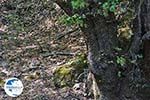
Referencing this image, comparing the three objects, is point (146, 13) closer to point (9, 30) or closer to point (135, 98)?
point (135, 98)

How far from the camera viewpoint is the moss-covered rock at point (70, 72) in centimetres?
638

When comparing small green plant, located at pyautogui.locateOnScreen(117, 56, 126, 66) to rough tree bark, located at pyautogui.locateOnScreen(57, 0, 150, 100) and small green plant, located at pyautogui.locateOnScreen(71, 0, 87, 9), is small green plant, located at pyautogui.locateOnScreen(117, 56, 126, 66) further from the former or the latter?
small green plant, located at pyautogui.locateOnScreen(71, 0, 87, 9)

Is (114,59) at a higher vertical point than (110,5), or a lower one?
lower

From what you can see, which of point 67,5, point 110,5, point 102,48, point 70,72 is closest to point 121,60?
point 102,48

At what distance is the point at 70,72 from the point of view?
6.43 metres

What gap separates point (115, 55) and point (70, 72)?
1717 mm

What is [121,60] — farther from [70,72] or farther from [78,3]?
[70,72]

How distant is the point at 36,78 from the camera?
6715mm

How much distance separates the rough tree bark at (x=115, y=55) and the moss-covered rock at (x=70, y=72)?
1.34 meters

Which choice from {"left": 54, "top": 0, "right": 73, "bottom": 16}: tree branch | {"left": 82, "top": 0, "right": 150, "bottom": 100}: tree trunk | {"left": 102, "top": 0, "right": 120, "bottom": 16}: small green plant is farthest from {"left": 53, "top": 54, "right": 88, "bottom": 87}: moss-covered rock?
{"left": 102, "top": 0, "right": 120, "bottom": 16}: small green plant

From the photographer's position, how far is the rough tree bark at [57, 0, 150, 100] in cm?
470

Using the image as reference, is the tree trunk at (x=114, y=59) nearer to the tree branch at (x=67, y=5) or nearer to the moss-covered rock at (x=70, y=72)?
the tree branch at (x=67, y=5)

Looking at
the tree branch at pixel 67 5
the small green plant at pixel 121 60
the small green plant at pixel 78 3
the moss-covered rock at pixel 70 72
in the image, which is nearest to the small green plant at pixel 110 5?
the small green plant at pixel 78 3

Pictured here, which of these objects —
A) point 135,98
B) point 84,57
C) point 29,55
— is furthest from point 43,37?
point 135,98
